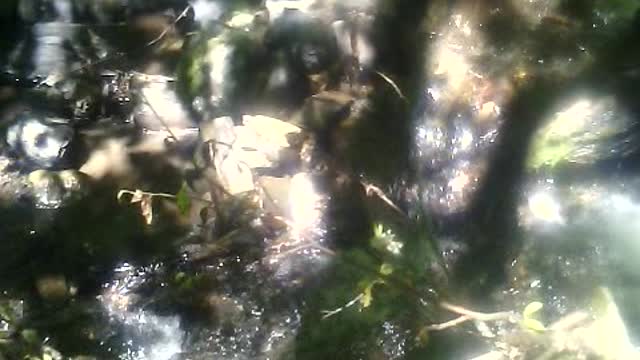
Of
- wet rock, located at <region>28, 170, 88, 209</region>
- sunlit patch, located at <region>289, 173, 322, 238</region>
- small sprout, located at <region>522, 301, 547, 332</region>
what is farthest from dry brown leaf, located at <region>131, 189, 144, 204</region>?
small sprout, located at <region>522, 301, 547, 332</region>

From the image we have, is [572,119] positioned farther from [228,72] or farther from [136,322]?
[136,322]

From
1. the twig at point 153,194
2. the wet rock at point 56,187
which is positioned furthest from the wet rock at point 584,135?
the wet rock at point 56,187

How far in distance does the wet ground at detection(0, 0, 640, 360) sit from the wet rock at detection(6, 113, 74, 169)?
0.02 metres

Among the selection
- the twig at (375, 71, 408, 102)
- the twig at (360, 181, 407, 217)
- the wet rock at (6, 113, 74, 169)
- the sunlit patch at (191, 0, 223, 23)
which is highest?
the sunlit patch at (191, 0, 223, 23)

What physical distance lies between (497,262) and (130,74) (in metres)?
2.48

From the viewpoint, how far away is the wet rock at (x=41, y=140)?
405 centimetres

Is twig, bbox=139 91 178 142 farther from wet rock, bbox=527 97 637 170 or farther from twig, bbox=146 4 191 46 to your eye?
wet rock, bbox=527 97 637 170

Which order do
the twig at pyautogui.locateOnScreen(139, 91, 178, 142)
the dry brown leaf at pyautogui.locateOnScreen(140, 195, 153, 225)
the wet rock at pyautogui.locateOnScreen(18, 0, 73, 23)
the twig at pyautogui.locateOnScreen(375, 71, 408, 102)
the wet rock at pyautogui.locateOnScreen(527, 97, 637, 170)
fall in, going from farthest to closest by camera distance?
the wet rock at pyautogui.locateOnScreen(18, 0, 73, 23) < the twig at pyautogui.locateOnScreen(139, 91, 178, 142) < the dry brown leaf at pyautogui.locateOnScreen(140, 195, 153, 225) < the twig at pyautogui.locateOnScreen(375, 71, 408, 102) < the wet rock at pyautogui.locateOnScreen(527, 97, 637, 170)

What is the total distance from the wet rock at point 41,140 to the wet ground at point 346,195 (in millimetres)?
15

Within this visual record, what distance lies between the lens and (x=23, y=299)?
343 centimetres

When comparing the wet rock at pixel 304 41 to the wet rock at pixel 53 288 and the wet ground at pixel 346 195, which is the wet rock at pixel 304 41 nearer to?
the wet ground at pixel 346 195

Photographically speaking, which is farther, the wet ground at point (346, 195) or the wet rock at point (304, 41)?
the wet rock at point (304, 41)

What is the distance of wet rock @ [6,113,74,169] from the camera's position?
4047 mm

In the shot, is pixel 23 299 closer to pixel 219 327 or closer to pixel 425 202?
pixel 219 327
